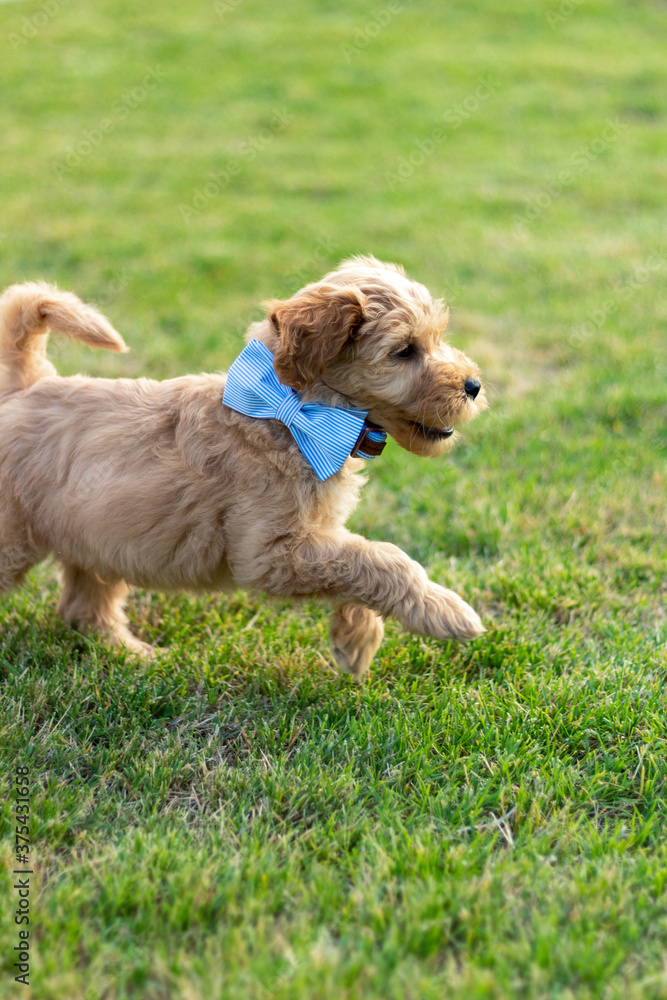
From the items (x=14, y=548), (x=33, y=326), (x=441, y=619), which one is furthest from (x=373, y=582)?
(x=33, y=326)

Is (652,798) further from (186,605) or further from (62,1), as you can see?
(62,1)

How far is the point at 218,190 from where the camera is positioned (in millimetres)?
9961

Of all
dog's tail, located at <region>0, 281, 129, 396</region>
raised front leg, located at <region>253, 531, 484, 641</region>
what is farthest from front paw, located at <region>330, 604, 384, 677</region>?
dog's tail, located at <region>0, 281, 129, 396</region>

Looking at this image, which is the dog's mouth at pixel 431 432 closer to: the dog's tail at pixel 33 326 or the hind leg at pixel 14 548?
the dog's tail at pixel 33 326

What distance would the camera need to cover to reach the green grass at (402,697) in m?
2.09

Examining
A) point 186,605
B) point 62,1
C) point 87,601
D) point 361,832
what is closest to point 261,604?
point 186,605

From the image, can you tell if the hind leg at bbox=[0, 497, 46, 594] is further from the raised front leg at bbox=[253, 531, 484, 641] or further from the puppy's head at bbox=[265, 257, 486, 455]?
the puppy's head at bbox=[265, 257, 486, 455]

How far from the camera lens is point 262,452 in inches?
116

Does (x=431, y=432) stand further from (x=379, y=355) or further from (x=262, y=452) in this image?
(x=262, y=452)

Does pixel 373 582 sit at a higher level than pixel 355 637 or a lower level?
higher

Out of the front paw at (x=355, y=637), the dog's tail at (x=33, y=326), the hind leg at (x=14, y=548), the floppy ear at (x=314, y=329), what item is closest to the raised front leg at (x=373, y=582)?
the front paw at (x=355, y=637)

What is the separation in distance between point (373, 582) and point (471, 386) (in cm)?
80

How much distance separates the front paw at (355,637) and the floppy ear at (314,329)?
87 cm

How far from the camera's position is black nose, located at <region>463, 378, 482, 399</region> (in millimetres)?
3055
